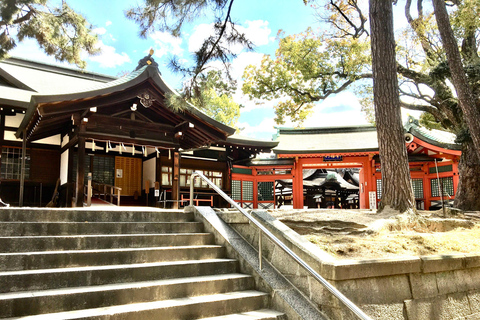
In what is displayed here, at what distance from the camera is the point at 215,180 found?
50.1 ft

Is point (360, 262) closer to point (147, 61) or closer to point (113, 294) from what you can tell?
point (113, 294)

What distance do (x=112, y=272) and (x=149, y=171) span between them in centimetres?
911

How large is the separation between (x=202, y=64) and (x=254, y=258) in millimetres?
4323

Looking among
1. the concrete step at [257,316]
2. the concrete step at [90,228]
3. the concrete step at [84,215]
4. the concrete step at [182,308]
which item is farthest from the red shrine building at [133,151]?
the concrete step at [257,316]

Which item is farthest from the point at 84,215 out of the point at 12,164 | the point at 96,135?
the point at 12,164

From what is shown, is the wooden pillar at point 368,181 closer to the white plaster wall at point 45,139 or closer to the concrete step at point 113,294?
the white plaster wall at point 45,139

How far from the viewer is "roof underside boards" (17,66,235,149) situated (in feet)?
29.8

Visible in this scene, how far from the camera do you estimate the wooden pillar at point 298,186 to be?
18156mm

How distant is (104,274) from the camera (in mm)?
4016

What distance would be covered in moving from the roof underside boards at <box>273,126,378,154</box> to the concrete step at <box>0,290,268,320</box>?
15363 millimetres

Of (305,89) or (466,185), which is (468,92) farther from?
(305,89)

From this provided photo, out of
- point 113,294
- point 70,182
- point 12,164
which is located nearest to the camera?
point 113,294

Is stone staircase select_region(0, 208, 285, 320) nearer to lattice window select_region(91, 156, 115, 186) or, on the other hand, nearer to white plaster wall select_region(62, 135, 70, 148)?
white plaster wall select_region(62, 135, 70, 148)

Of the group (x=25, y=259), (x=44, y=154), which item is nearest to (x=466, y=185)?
(x=25, y=259)
